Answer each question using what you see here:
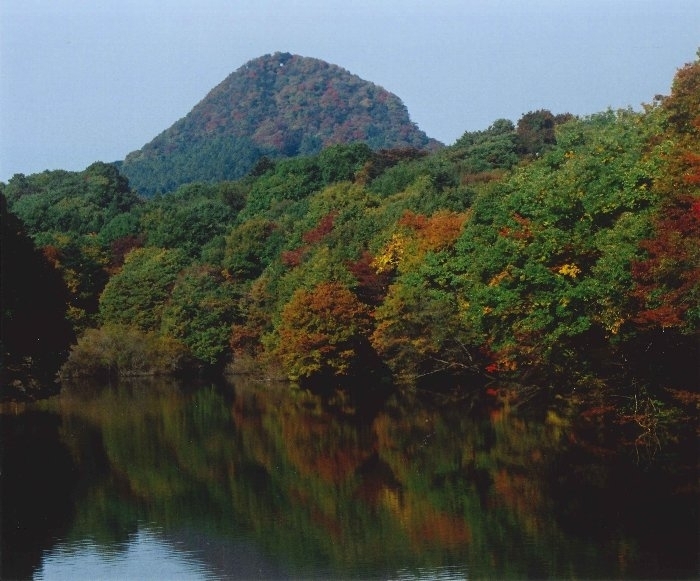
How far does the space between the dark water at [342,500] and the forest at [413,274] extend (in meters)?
2.58

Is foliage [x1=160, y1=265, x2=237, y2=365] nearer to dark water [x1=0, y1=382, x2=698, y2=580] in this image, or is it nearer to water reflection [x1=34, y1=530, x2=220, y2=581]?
dark water [x1=0, y1=382, x2=698, y2=580]

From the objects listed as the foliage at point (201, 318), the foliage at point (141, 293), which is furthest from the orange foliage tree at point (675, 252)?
the foliage at point (141, 293)

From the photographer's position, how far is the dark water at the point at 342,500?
19344 mm

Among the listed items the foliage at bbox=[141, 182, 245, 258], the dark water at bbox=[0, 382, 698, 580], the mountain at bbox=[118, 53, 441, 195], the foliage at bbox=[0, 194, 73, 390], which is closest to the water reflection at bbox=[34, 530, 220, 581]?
the dark water at bbox=[0, 382, 698, 580]

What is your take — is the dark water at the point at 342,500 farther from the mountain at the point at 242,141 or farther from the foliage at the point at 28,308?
the mountain at the point at 242,141

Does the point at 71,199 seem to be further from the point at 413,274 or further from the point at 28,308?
the point at 28,308

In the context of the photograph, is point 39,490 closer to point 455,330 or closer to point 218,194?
point 455,330

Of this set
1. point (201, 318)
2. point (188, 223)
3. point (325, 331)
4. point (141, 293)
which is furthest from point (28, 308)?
point (188, 223)

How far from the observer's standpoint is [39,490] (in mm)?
26469

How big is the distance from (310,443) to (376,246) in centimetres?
2211

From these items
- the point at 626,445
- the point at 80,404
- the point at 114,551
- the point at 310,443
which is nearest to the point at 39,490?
the point at 114,551

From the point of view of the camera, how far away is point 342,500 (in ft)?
83.1

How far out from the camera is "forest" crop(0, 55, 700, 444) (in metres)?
29.5

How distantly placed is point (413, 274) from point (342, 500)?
2375cm
